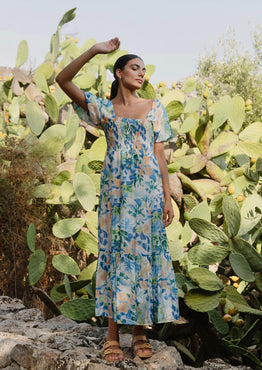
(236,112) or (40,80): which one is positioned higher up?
(40,80)

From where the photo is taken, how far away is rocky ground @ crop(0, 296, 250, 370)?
99.7 inches

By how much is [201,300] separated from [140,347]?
0.79 m

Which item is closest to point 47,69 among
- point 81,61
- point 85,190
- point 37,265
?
point 85,190

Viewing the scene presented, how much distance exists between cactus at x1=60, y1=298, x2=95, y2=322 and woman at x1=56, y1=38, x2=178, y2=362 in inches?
29.5

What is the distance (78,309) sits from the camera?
11.0 feet

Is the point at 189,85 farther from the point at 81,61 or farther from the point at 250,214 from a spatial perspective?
the point at 81,61

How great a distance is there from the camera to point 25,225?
450cm

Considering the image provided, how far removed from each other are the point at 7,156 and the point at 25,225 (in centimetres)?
55

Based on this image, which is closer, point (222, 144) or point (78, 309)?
point (78, 309)

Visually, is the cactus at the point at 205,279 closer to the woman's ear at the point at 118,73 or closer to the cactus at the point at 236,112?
the woman's ear at the point at 118,73

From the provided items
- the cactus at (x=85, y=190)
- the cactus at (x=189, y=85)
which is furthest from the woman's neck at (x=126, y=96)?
the cactus at (x=189, y=85)

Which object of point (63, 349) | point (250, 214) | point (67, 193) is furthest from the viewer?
point (67, 193)

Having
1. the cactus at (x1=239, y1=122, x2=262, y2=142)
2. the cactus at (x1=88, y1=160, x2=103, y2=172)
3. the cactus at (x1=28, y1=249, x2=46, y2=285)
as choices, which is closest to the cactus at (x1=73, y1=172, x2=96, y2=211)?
the cactus at (x1=88, y1=160, x2=103, y2=172)

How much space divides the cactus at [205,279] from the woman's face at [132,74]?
49.2 inches
